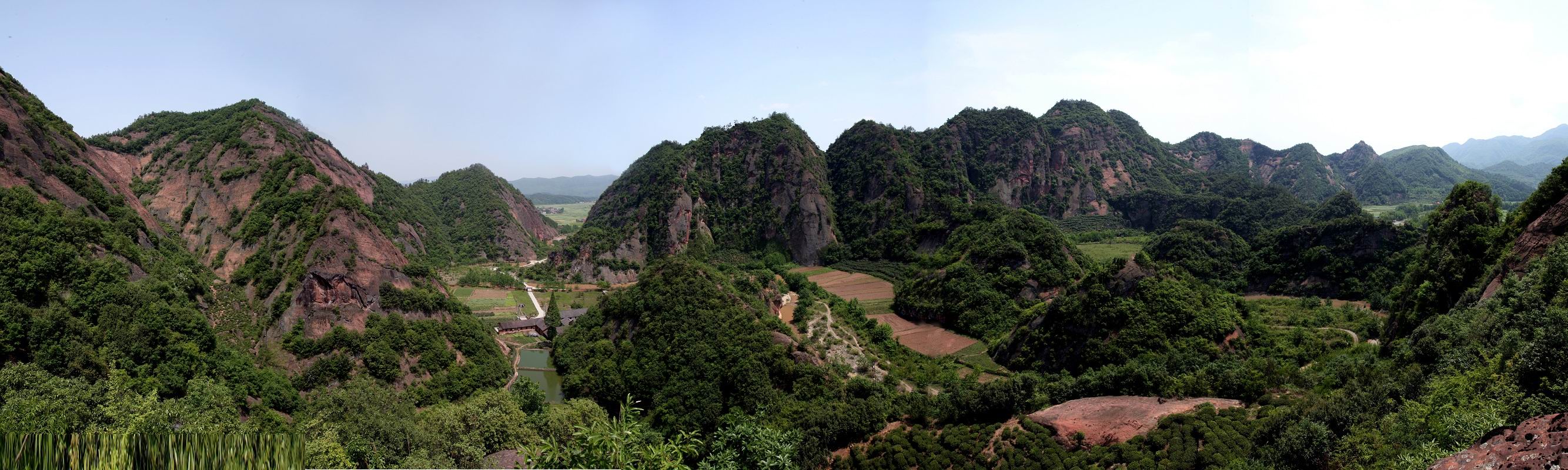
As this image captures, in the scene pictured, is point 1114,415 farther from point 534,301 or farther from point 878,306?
point 534,301

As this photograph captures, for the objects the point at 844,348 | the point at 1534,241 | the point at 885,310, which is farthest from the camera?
the point at 885,310

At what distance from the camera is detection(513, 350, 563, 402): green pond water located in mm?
48219

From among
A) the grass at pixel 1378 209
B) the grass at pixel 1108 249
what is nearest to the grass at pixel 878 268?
the grass at pixel 1108 249

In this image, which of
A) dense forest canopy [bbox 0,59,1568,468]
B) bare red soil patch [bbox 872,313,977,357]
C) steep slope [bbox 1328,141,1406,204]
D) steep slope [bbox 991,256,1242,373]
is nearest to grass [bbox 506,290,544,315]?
dense forest canopy [bbox 0,59,1568,468]

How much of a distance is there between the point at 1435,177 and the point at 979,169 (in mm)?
133356

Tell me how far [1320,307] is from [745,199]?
79871 millimetres

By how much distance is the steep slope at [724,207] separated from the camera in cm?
10031

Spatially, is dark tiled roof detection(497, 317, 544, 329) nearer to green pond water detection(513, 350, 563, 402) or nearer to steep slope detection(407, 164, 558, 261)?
green pond water detection(513, 350, 563, 402)

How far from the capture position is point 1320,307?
5738 centimetres

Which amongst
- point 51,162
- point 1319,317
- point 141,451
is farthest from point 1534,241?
point 51,162

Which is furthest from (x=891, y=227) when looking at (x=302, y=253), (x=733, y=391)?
(x=302, y=253)

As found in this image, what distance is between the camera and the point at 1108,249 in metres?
103

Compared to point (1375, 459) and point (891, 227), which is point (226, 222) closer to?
point (1375, 459)

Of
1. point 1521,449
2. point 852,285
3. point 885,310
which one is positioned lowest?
point 885,310
